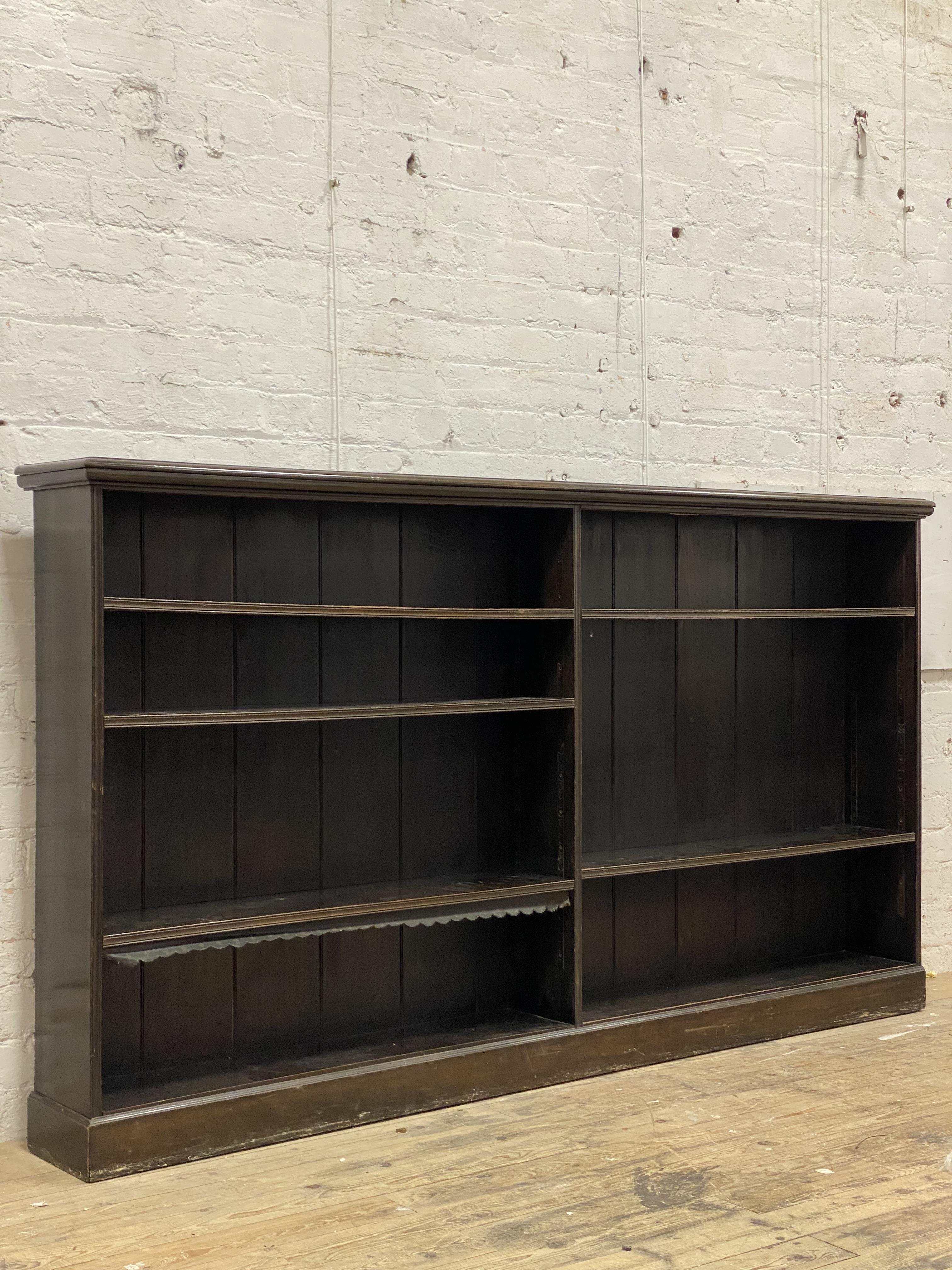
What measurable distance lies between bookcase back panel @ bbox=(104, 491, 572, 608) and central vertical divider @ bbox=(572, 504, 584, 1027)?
0.07ft

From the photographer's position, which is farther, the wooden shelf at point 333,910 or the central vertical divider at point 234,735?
the central vertical divider at point 234,735

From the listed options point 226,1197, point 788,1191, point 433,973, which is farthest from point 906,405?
point 226,1197

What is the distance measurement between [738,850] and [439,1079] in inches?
44.3

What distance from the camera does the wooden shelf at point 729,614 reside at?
371 cm

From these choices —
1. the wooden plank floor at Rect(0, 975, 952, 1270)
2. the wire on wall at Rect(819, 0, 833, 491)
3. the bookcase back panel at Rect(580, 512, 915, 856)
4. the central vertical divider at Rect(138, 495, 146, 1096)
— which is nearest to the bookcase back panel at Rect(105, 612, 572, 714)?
the central vertical divider at Rect(138, 495, 146, 1096)

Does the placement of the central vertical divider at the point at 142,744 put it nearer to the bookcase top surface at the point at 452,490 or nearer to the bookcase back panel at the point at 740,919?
the bookcase top surface at the point at 452,490

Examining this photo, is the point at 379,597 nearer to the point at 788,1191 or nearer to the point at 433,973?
the point at 433,973

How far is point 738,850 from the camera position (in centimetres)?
398

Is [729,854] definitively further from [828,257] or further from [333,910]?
[828,257]

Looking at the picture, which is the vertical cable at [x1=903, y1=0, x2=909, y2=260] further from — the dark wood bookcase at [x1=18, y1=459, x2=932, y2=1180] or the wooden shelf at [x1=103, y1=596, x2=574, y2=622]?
the wooden shelf at [x1=103, y1=596, x2=574, y2=622]

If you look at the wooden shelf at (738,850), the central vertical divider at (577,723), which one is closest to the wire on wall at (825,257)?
the wooden shelf at (738,850)

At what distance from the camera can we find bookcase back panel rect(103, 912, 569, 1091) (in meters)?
3.27

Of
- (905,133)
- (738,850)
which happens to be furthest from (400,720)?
(905,133)

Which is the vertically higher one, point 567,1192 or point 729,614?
point 729,614
